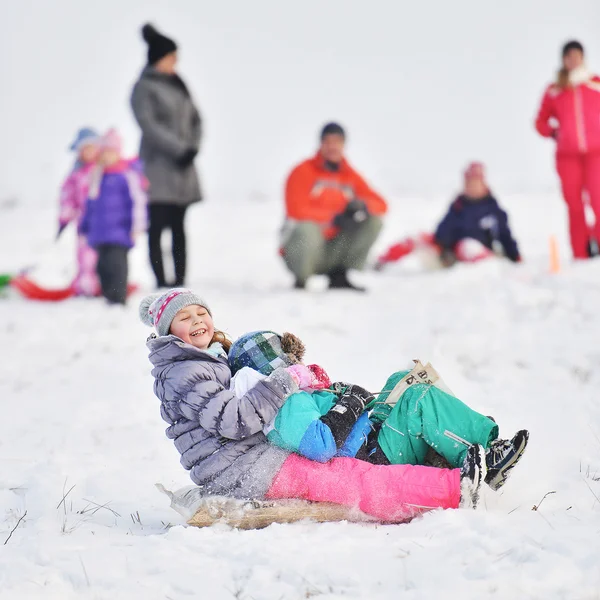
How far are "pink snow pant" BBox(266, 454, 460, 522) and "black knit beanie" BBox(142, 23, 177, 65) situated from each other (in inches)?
217

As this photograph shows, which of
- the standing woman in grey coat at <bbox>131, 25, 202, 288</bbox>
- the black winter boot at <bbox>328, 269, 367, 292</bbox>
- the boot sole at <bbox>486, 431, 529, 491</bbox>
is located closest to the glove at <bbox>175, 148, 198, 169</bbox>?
the standing woman in grey coat at <bbox>131, 25, 202, 288</bbox>

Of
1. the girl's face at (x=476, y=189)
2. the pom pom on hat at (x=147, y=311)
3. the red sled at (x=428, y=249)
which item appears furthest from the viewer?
the girl's face at (x=476, y=189)

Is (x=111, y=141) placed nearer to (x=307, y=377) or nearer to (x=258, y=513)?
(x=307, y=377)

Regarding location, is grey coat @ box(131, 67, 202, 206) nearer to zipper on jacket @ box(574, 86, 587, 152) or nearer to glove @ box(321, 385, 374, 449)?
zipper on jacket @ box(574, 86, 587, 152)

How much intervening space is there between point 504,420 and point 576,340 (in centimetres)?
155

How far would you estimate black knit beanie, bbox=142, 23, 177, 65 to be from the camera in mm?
7758

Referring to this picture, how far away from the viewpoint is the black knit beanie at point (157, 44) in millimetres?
7758

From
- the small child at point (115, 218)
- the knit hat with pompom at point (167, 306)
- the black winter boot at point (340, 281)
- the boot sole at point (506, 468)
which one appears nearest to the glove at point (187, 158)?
the small child at point (115, 218)

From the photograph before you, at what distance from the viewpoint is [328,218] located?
8.09m

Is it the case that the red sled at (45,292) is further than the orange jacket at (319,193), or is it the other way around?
the red sled at (45,292)

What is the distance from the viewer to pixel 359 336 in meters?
6.53

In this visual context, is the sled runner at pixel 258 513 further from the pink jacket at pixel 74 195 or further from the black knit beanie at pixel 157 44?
the pink jacket at pixel 74 195

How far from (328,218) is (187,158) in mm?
1428

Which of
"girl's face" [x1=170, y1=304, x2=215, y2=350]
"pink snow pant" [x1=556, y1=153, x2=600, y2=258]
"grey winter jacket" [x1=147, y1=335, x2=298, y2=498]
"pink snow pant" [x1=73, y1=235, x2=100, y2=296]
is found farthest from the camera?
"pink snow pant" [x1=73, y1=235, x2=100, y2=296]
